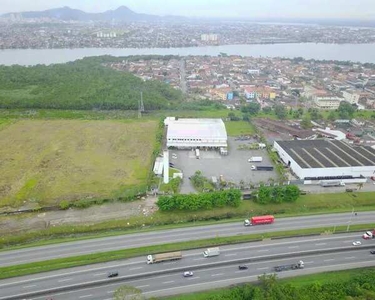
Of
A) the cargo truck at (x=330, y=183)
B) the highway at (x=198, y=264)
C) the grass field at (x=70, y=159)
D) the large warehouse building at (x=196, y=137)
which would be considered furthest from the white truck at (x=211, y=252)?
the large warehouse building at (x=196, y=137)

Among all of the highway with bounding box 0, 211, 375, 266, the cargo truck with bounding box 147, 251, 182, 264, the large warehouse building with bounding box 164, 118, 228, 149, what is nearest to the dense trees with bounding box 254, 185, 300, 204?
the highway with bounding box 0, 211, 375, 266

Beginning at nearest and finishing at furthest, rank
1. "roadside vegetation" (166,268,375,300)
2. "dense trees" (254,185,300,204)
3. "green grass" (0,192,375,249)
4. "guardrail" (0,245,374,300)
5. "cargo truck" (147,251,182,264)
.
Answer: "roadside vegetation" (166,268,375,300) < "guardrail" (0,245,374,300) < "cargo truck" (147,251,182,264) < "green grass" (0,192,375,249) < "dense trees" (254,185,300,204)

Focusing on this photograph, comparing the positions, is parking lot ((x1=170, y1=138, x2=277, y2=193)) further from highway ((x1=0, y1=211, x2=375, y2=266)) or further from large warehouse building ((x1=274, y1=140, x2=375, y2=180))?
highway ((x1=0, y1=211, x2=375, y2=266))

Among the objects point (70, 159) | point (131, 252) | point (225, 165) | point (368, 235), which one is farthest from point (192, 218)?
point (70, 159)

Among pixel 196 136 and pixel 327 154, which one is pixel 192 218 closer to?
pixel 196 136

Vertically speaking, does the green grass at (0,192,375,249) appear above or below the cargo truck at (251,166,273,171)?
below

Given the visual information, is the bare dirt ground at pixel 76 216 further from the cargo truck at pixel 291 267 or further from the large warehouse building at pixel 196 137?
the large warehouse building at pixel 196 137
